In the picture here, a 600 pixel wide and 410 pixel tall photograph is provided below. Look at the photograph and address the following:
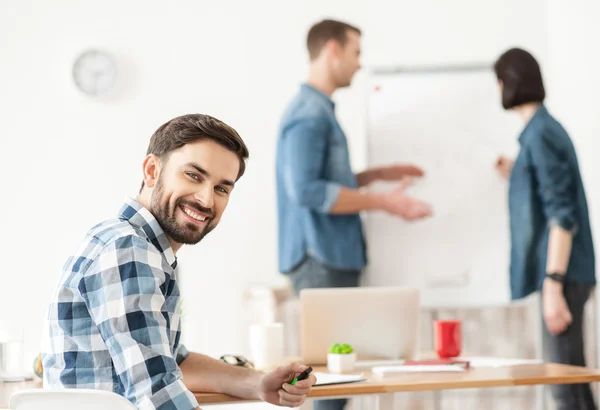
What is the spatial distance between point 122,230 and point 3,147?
123 inches

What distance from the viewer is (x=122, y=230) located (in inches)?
59.4

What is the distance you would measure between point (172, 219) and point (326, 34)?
2.66m

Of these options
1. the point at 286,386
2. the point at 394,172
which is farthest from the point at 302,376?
the point at 394,172

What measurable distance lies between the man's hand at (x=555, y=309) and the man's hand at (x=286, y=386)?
2.16m

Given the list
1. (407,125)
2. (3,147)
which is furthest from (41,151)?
(407,125)

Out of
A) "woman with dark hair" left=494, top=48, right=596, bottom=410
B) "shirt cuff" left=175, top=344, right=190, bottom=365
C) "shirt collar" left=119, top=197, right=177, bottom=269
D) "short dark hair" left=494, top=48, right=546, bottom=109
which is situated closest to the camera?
"shirt collar" left=119, top=197, right=177, bottom=269

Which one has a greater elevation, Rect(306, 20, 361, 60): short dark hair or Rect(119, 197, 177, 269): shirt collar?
Rect(306, 20, 361, 60): short dark hair

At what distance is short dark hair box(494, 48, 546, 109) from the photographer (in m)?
3.97

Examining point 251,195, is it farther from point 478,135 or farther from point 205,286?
point 478,135

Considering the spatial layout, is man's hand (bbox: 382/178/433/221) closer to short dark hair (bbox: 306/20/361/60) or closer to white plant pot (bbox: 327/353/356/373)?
short dark hair (bbox: 306/20/361/60)

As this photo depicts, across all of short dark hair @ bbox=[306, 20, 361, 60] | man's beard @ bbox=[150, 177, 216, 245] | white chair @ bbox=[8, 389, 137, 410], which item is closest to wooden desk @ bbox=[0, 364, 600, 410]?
man's beard @ bbox=[150, 177, 216, 245]

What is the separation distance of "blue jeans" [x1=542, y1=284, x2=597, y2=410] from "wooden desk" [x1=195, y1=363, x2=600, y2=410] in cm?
134

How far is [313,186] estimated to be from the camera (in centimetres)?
387

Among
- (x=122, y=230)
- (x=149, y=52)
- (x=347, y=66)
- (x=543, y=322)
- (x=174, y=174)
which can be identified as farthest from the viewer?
(x=149, y=52)
